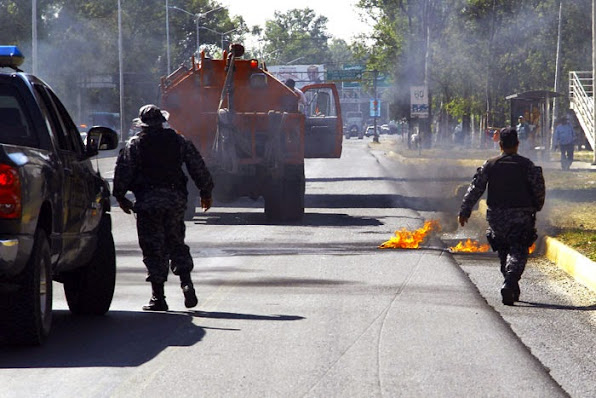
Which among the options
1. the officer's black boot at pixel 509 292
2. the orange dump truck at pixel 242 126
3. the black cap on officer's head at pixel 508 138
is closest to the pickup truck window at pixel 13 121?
the officer's black boot at pixel 509 292

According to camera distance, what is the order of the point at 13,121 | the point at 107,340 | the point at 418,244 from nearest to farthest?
the point at 107,340
the point at 13,121
the point at 418,244

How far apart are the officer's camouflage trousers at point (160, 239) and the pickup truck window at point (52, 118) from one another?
34.5 inches

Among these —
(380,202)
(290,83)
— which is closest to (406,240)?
(290,83)

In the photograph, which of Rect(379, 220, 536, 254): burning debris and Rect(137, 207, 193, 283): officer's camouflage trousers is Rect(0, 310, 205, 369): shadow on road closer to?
Rect(137, 207, 193, 283): officer's camouflage trousers

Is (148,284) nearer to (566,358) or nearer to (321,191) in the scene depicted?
(566,358)

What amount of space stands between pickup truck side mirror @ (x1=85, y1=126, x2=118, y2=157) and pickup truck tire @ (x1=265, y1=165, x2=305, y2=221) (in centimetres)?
1062

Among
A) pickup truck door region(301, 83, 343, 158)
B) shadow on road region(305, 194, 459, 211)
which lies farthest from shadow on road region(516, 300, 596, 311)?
shadow on road region(305, 194, 459, 211)

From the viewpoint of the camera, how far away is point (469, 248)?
52.6ft

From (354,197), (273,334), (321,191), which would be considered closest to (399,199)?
(354,197)

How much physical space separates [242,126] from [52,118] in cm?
1087

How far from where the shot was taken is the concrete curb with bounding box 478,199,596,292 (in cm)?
1242

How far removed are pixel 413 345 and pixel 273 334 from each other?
103cm

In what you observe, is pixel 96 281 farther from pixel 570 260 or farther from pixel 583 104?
pixel 583 104

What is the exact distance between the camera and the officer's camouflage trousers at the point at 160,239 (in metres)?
10.3
